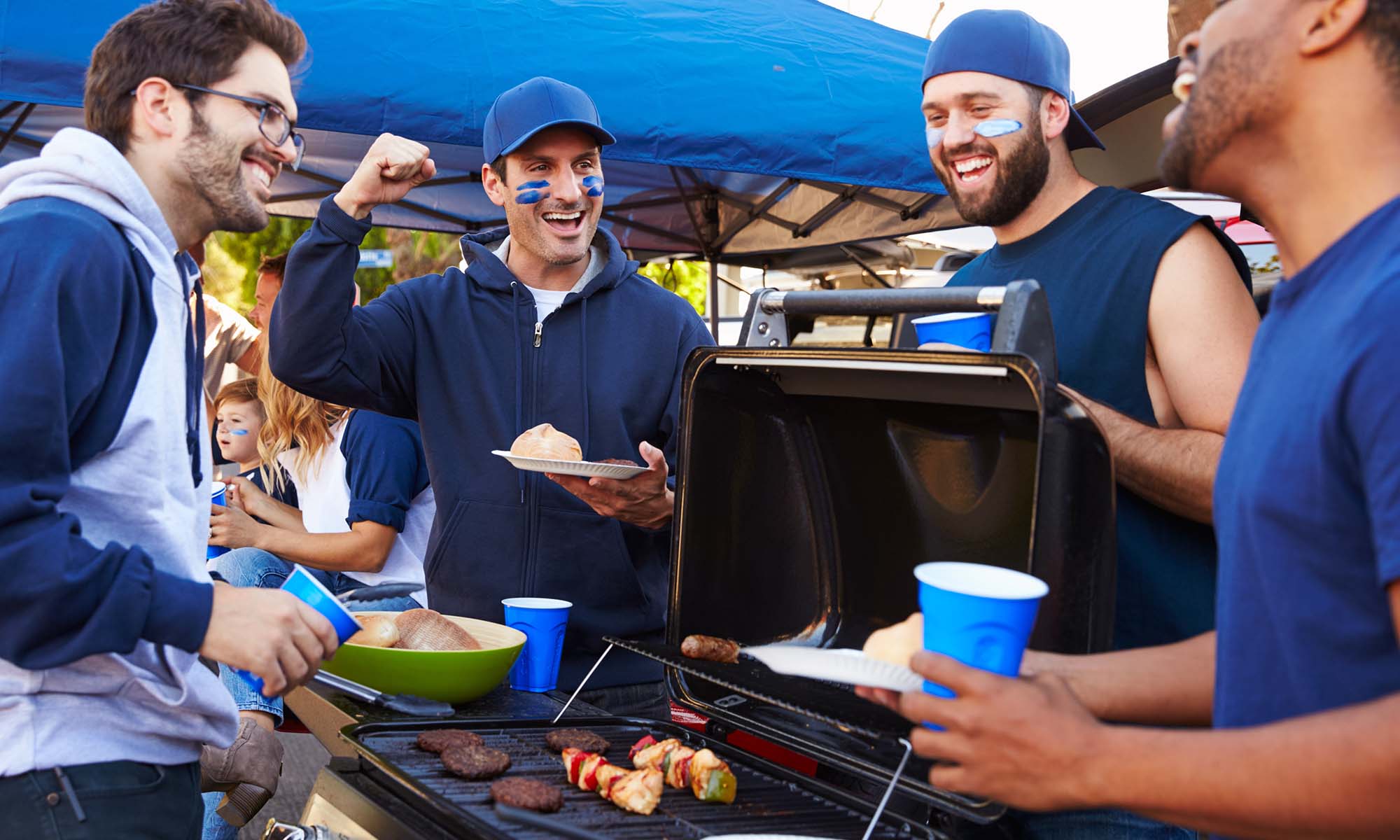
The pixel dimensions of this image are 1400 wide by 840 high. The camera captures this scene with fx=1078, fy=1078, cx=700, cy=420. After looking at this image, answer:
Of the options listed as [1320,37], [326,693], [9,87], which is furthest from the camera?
[9,87]

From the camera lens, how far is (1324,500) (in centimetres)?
112

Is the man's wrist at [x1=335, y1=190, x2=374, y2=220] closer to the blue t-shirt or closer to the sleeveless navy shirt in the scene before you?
the sleeveless navy shirt

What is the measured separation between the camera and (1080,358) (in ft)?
7.11

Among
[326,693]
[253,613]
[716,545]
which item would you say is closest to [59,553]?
[253,613]

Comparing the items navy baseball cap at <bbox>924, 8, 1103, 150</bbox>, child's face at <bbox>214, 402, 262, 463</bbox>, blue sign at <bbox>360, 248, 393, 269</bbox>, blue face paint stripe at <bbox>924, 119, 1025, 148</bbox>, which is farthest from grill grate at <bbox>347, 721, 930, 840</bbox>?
blue sign at <bbox>360, 248, 393, 269</bbox>

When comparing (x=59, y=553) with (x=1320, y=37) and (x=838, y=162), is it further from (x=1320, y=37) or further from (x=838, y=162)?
(x=838, y=162)

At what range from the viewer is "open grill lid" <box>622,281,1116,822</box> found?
1.52 metres

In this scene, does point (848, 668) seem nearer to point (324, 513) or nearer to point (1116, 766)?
point (1116, 766)

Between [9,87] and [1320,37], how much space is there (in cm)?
415

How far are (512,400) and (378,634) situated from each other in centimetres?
80

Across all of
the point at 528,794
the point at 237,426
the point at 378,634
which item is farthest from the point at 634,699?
the point at 237,426

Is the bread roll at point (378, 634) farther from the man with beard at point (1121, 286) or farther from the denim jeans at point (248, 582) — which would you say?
the man with beard at point (1121, 286)

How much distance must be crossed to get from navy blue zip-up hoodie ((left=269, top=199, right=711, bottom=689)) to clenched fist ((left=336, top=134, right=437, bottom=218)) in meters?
0.10

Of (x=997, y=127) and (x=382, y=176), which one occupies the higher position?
(x=997, y=127)
